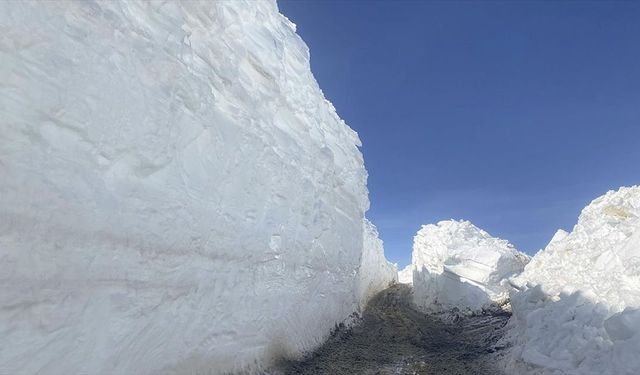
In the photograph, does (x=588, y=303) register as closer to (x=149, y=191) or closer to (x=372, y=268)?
(x=149, y=191)

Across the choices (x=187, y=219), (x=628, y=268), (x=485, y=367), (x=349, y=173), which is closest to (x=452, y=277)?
(x=349, y=173)

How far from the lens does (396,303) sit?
24109 millimetres

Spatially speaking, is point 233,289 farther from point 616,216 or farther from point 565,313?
point 616,216

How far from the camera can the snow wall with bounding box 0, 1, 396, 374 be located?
5.70 m

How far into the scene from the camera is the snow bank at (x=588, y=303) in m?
10.3

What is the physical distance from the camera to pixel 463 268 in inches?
1051

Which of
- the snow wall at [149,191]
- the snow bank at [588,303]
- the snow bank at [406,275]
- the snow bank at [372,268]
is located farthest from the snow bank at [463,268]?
the snow wall at [149,191]

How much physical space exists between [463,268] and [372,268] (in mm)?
5739

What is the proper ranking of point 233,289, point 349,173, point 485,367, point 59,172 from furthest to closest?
point 349,173 < point 485,367 < point 233,289 < point 59,172

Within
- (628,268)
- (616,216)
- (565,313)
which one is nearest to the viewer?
(628,268)

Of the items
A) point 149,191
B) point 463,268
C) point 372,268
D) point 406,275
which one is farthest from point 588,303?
point 406,275

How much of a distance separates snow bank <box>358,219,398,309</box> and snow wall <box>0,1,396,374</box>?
8256 millimetres

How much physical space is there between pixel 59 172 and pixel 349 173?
581 inches

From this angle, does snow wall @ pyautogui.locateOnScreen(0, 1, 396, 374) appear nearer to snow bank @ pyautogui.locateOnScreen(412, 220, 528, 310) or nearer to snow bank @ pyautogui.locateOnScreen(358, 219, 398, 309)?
snow bank @ pyautogui.locateOnScreen(358, 219, 398, 309)
